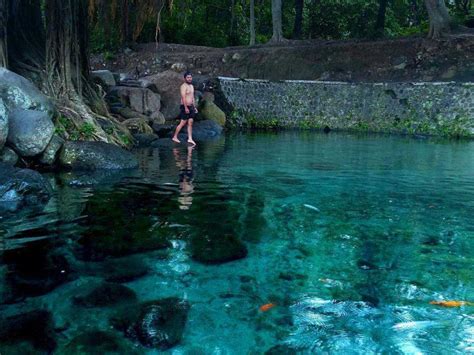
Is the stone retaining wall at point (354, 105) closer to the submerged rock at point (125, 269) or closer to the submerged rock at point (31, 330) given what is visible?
the submerged rock at point (125, 269)

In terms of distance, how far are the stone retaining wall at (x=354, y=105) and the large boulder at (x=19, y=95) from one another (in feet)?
41.1

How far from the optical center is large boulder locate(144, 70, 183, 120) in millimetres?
19438

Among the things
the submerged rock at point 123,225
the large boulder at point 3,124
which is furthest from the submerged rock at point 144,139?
the submerged rock at point 123,225

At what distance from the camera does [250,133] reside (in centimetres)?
2042

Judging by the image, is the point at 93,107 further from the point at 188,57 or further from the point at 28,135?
the point at 188,57

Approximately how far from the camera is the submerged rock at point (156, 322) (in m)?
3.71

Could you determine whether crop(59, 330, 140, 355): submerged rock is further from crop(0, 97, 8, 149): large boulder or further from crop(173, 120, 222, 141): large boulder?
crop(173, 120, 222, 141): large boulder

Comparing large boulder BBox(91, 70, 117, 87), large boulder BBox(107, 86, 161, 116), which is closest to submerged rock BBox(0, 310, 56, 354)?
large boulder BBox(107, 86, 161, 116)

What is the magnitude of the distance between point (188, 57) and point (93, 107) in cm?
1291

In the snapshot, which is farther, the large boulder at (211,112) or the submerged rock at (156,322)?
the large boulder at (211,112)

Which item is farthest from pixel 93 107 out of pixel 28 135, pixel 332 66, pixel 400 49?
pixel 400 49

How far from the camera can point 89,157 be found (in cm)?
1039

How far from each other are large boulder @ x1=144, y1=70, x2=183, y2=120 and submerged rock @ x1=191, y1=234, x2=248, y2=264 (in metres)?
13.8

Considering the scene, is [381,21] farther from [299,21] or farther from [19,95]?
[19,95]
